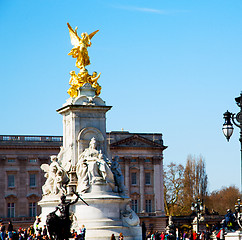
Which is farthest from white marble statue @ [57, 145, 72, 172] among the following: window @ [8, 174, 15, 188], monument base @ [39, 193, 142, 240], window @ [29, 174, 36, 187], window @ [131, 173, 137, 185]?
window @ [131, 173, 137, 185]

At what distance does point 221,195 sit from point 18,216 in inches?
1896

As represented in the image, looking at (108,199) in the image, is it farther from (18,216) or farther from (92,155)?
(18,216)

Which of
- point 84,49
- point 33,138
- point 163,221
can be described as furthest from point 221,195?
point 84,49

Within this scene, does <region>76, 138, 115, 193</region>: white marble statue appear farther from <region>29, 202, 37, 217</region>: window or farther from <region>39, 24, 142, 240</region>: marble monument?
<region>29, 202, 37, 217</region>: window

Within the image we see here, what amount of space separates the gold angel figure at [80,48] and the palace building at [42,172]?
45.0m

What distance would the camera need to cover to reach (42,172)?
92.4 metres

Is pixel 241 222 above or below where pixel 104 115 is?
below

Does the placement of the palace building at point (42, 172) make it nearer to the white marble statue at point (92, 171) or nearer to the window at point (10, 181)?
the window at point (10, 181)

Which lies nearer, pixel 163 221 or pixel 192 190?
pixel 163 221

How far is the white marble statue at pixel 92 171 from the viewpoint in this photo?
139 feet

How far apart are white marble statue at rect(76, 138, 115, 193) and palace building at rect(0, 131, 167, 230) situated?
46973 millimetres

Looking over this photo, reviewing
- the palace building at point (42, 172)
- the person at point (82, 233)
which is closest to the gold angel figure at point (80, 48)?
the person at point (82, 233)

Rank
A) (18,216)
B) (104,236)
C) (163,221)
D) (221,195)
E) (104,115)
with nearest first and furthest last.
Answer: (104,236), (104,115), (18,216), (163,221), (221,195)

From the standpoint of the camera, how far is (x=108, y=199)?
42125mm
